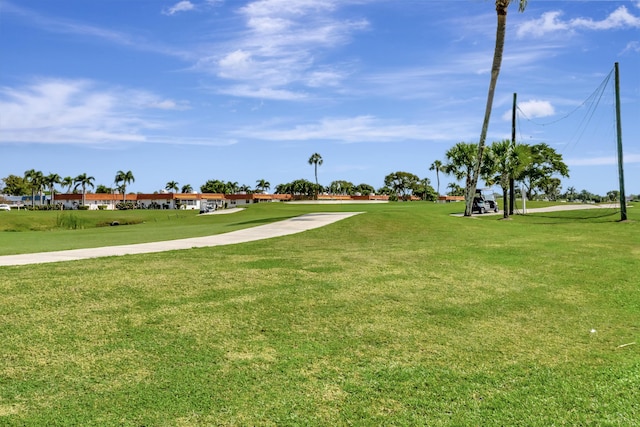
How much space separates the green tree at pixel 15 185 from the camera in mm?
132625

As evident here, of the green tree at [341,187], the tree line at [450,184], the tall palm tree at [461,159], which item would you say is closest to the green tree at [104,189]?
the tree line at [450,184]

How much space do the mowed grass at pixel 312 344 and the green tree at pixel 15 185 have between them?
5782 inches

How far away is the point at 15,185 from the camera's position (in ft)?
437

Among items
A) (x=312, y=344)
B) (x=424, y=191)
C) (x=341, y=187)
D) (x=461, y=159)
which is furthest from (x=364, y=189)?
(x=312, y=344)

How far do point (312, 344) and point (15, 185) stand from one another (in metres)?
156

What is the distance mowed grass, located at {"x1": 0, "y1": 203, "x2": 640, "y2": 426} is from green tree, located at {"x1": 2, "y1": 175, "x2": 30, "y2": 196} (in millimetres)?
146861

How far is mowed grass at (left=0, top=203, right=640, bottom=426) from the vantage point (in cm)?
441

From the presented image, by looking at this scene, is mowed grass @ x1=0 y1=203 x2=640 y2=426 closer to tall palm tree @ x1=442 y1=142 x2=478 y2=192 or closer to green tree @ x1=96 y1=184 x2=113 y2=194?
tall palm tree @ x1=442 y1=142 x2=478 y2=192

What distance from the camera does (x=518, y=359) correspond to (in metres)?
5.73

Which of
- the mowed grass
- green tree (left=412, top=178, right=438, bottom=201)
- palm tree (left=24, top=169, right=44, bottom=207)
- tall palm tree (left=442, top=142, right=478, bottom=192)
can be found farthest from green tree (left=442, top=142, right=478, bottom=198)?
palm tree (left=24, top=169, right=44, bottom=207)

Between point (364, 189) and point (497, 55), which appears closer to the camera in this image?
point (497, 55)

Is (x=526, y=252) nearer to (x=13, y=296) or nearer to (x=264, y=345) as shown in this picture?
(x=264, y=345)

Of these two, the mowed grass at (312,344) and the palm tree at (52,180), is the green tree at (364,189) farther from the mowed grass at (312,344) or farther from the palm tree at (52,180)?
the mowed grass at (312,344)

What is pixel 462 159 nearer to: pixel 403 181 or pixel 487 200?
pixel 487 200
